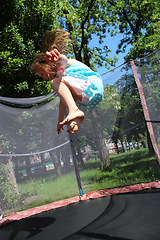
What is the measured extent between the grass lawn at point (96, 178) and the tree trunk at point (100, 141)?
0.29 feet

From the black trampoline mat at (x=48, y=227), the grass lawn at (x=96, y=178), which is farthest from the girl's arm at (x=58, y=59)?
the grass lawn at (x=96, y=178)

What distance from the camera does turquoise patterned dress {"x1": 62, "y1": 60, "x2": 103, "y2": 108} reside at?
0.84 meters

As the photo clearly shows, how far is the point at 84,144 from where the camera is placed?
314 centimetres

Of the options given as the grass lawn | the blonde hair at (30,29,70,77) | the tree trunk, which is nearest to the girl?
the blonde hair at (30,29,70,77)

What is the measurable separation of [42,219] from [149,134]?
1719mm

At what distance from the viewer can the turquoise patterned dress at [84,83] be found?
840 millimetres

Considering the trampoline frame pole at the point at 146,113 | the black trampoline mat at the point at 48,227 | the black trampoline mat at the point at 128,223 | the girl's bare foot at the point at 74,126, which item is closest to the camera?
the girl's bare foot at the point at 74,126

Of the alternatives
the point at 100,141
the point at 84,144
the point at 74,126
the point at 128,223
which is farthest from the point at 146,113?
the point at 74,126

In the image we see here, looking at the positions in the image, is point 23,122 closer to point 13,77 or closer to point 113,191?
point 13,77

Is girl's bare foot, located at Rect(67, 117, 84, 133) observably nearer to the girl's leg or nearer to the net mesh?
the girl's leg

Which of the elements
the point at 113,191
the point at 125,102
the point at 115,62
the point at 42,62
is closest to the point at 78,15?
the point at 115,62

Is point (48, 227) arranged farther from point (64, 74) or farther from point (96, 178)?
point (64, 74)

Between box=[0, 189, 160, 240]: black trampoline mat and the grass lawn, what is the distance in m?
0.35

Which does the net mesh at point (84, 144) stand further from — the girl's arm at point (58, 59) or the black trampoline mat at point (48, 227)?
the girl's arm at point (58, 59)
